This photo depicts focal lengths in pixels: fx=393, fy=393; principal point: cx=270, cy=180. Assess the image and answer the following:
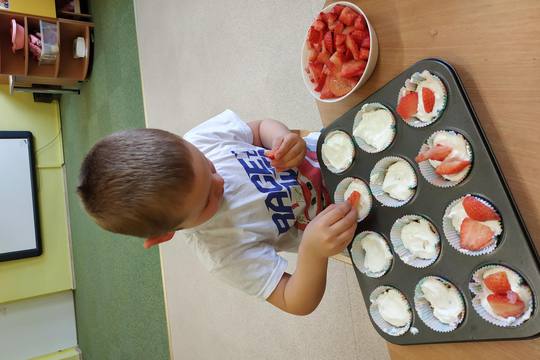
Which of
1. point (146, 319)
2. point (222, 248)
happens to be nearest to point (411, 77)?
point (222, 248)

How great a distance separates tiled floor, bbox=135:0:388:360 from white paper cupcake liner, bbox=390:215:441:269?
30.2 inches

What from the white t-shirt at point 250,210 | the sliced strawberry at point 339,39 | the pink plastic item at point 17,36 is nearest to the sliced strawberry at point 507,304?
the white t-shirt at point 250,210

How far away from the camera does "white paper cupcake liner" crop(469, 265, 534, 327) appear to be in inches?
20.9

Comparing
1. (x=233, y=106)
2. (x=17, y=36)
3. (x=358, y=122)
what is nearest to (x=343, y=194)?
(x=358, y=122)

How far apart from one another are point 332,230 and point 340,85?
0.30 m

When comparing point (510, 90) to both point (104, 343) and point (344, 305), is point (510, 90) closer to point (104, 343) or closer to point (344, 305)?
point (344, 305)

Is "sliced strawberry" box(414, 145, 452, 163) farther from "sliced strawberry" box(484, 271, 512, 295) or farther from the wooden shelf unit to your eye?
the wooden shelf unit

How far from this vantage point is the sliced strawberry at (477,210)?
0.57 m

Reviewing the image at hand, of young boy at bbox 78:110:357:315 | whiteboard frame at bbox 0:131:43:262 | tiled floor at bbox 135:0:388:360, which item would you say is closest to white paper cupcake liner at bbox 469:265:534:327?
young boy at bbox 78:110:357:315

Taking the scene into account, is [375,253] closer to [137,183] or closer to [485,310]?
[485,310]

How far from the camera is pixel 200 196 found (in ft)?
2.54

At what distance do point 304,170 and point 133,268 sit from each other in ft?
7.30

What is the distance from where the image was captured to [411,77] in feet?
2.19

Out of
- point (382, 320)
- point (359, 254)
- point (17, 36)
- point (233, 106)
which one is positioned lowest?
point (382, 320)
